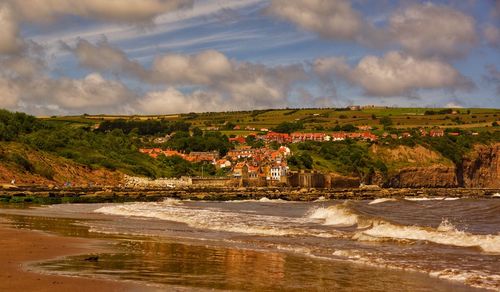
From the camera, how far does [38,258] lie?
15.8 m

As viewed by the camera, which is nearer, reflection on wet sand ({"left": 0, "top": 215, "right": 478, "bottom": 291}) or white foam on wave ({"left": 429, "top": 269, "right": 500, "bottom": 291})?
reflection on wet sand ({"left": 0, "top": 215, "right": 478, "bottom": 291})

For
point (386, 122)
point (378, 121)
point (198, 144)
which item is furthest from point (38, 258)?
point (378, 121)

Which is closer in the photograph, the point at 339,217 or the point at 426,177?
the point at 339,217

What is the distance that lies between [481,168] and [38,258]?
148512mm

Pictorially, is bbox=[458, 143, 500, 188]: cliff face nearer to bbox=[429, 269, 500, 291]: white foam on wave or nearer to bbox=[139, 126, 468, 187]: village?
bbox=[139, 126, 468, 187]: village

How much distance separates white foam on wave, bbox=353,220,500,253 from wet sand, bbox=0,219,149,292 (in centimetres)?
1150

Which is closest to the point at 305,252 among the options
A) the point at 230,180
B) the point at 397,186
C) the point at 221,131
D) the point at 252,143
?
the point at 230,180

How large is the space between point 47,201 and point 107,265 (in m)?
39.9

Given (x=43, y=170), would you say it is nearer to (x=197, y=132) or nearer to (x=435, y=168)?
(x=435, y=168)

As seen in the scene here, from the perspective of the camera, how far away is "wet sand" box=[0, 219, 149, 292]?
11883mm

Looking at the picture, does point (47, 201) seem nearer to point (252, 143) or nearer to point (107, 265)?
point (107, 265)

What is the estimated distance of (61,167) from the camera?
82.8m

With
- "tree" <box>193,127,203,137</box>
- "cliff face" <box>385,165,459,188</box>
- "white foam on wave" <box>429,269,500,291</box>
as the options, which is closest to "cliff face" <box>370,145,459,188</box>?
"cliff face" <box>385,165,459,188</box>

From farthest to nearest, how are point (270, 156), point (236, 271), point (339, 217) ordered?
point (270, 156), point (339, 217), point (236, 271)
